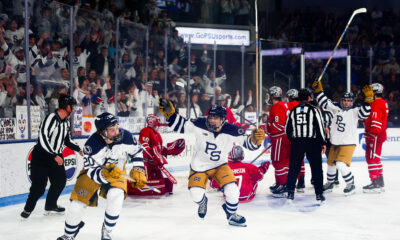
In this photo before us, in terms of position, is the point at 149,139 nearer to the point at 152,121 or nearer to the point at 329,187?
the point at 152,121

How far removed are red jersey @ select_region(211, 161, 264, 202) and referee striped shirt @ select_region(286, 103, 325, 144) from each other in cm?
59

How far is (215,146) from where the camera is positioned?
435 cm

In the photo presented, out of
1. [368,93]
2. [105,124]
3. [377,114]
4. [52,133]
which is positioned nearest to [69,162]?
[52,133]

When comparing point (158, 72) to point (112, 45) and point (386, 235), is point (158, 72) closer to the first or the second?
point (112, 45)

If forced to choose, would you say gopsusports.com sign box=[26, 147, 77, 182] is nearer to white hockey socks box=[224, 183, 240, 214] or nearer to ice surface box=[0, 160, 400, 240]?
ice surface box=[0, 160, 400, 240]

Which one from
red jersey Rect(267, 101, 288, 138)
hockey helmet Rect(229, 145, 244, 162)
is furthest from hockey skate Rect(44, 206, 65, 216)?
red jersey Rect(267, 101, 288, 138)

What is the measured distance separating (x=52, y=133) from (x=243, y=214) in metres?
1.96

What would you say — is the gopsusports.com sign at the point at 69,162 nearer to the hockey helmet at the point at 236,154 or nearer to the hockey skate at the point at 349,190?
the hockey helmet at the point at 236,154

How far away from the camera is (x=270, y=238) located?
3.90m

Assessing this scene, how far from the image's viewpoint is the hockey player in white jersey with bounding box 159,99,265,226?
14.0 feet

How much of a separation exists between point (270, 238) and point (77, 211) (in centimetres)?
146

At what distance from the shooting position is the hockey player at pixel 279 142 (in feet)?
19.7

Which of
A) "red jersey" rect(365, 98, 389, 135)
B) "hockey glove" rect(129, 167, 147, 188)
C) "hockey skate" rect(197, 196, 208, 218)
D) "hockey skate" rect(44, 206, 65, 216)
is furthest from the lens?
"red jersey" rect(365, 98, 389, 135)

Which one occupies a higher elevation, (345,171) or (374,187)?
(345,171)
